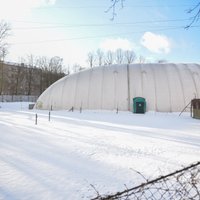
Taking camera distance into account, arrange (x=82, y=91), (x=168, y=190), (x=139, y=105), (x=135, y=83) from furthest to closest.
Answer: (x=82, y=91) < (x=135, y=83) < (x=139, y=105) < (x=168, y=190)

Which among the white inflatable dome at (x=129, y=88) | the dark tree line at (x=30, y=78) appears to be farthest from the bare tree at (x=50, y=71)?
the white inflatable dome at (x=129, y=88)

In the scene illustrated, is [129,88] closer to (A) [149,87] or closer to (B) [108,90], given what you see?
(A) [149,87]

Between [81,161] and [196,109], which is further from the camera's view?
[196,109]

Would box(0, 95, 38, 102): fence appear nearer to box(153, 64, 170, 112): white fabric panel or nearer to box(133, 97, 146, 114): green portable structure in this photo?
box(133, 97, 146, 114): green portable structure

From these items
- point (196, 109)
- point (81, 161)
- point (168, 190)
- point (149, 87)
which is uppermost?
point (149, 87)

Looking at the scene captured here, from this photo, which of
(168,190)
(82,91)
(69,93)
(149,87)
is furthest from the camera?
Answer: (69,93)

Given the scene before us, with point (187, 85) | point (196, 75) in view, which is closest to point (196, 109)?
point (187, 85)

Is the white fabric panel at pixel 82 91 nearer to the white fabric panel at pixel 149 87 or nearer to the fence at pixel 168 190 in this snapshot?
the white fabric panel at pixel 149 87

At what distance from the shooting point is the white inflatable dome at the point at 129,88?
27.3 metres

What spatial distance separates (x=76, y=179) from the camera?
19.1ft

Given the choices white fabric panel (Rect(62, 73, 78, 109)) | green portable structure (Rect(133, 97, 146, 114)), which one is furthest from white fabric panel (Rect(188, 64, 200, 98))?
white fabric panel (Rect(62, 73, 78, 109))

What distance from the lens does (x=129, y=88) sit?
28.0 meters

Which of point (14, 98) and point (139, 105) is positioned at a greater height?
point (14, 98)

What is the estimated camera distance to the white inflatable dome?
27.3 metres
